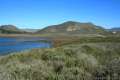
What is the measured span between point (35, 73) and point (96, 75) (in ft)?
6.28

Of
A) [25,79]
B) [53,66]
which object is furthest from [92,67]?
[25,79]

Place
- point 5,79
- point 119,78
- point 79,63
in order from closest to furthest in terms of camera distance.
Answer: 1. point 5,79
2. point 119,78
3. point 79,63

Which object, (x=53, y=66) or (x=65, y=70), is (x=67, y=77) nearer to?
(x=65, y=70)

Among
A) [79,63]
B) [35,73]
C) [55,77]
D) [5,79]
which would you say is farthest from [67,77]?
[79,63]

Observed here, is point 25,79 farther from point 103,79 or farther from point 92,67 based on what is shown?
point 92,67

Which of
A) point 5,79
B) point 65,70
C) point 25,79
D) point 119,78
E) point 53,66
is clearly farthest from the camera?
point 53,66

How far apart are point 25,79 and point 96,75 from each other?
233cm

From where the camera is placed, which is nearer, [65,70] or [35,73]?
[35,73]

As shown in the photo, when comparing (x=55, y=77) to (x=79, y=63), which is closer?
(x=55, y=77)

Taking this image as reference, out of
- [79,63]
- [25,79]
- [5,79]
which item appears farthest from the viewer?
[79,63]

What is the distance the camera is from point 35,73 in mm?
7137

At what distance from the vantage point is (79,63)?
31.3 feet

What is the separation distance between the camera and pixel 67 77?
7.07m

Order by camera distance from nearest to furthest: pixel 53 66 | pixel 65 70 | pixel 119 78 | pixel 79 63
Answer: pixel 119 78, pixel 65 70, pixel 53 66, pixel 79 63
